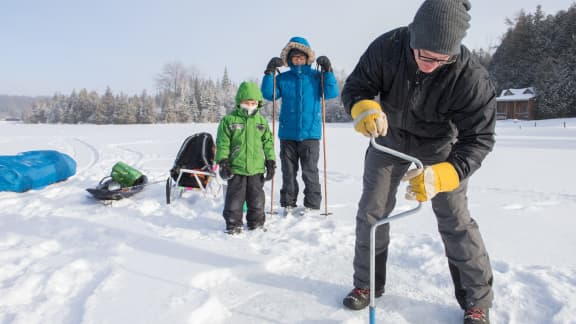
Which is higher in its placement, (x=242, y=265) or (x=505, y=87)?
(x=505, y=87)

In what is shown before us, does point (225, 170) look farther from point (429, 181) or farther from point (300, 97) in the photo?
point (429, 181)

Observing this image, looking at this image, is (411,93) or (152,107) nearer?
(411,93)

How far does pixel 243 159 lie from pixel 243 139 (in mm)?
211

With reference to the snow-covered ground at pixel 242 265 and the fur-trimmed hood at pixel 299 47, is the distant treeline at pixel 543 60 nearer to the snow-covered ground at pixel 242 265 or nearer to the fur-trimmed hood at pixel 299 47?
the snow-covered ground at pixel 242 265

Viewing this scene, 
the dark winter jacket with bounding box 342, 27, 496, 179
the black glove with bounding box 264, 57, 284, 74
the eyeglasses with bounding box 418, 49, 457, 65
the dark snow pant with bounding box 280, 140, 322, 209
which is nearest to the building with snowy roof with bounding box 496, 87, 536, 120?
the dark snow pant with bounding box 280, 140, 322, 209

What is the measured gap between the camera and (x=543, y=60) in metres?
38.1

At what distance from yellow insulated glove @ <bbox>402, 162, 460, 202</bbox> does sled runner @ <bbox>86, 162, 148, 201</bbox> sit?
4187 mm

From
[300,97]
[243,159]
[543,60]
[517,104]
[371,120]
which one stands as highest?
[543,60]

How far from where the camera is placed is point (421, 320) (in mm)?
2168

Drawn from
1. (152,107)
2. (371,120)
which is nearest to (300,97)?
(371,120)

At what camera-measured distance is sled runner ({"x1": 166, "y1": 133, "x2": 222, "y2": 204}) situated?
4953 mm

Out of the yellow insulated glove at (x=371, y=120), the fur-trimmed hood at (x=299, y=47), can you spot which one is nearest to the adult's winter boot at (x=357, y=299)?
the yellow insulated glove at (x=371, y=120)

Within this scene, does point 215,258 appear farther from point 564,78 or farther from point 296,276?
point 564,78

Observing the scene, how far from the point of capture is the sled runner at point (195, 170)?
4953mm
